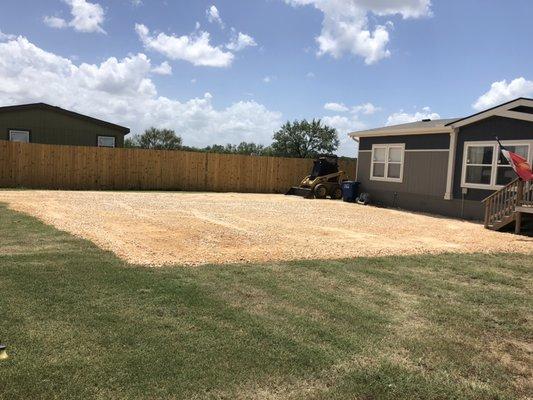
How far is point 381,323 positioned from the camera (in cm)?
432

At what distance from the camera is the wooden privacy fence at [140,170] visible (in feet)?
62.6

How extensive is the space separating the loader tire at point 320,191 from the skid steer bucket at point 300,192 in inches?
11.1

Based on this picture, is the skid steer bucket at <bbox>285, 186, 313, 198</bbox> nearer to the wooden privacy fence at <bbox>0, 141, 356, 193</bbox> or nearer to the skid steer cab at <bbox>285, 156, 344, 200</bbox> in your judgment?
the skid steer cab at <bbox>285, 156, 344, 200</bbox>

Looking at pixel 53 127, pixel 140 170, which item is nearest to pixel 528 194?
pixel 140 170

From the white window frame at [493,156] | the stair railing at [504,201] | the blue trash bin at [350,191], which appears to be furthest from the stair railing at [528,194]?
the blue trash bin at [350,191]

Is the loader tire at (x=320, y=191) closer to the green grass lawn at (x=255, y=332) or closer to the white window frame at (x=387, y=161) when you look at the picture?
the white window frame at (x=387, y=161)

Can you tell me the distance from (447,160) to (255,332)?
44.0 feet

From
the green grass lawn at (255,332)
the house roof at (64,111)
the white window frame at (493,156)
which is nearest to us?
the green grass lawn at (255,332)

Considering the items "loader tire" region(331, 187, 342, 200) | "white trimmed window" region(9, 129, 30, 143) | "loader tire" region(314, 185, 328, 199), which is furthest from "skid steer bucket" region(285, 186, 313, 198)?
"white trimmed window" region(9, 129, 30, 143)

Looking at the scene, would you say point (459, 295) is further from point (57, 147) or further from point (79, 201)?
point (57, 147)

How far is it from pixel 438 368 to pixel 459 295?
2121 millimetres

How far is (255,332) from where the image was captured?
3.94 metres

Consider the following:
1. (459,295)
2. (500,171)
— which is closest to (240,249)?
(459,295)

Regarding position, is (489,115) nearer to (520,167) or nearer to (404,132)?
(520,167)
